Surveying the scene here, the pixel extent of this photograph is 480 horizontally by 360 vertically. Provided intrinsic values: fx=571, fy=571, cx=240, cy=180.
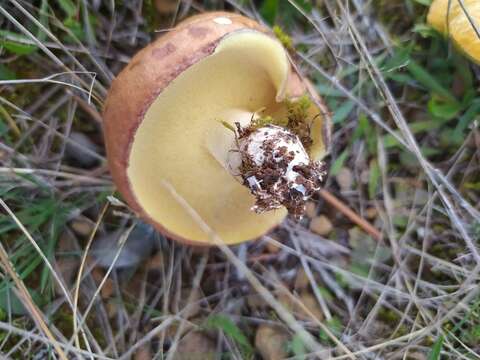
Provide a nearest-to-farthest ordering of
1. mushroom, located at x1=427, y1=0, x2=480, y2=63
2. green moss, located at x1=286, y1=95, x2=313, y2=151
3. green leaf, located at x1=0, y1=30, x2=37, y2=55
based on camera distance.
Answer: green moss, located at x1=286, y1=95, x2=313, y2=151
mushroom, located at x1=427, y1=0, x2=480, y2=63
green leaf, located at x1=0, y1=30, x2=37, y2=55

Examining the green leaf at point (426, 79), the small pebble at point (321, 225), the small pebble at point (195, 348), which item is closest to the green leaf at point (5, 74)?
the small pebble at point (195, 348)

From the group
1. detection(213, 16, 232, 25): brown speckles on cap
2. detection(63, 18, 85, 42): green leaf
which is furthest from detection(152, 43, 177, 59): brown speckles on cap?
detection(63, 18, 85, 42): green leaf

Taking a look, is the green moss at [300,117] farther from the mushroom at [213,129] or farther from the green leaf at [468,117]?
the green leaf at [468,117]

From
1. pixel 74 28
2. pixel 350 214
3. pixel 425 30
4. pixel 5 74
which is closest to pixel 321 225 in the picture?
pixel 350 214

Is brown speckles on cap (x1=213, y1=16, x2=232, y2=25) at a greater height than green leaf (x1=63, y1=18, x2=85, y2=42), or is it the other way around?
brown speckles on cap (x1=213, y1=16, x2=232, y2=25)

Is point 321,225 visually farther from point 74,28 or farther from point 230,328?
point 74,28

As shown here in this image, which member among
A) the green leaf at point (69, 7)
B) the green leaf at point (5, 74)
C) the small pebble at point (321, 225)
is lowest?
the small pebble at point (321, 225)

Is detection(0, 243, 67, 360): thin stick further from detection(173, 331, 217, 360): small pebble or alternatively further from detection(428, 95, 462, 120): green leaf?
detection(428, 95, 462, 120): green leaf
